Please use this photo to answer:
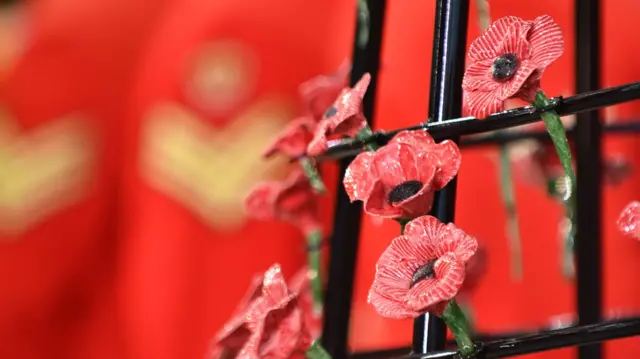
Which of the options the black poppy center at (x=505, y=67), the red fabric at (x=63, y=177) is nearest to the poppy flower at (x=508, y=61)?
the black poppy center at (x=505, y=67)

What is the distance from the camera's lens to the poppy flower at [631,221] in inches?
8.8

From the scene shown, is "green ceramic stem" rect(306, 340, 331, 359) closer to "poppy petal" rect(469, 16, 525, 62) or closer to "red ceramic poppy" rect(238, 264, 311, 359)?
"red ceramic poppy" rect(238, 264, 311, 359)

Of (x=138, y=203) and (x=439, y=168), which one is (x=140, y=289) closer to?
(x=138, y=203)

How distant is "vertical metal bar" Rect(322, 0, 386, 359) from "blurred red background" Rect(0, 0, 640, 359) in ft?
1.86

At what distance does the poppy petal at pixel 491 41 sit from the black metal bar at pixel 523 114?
0.06 feet

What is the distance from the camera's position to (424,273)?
234 millimetres

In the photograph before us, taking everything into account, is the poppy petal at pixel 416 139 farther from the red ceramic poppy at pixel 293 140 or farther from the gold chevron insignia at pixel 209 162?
the gold chevron insignia at pixel 209 162

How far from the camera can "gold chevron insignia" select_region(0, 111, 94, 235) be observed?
101 centimetres

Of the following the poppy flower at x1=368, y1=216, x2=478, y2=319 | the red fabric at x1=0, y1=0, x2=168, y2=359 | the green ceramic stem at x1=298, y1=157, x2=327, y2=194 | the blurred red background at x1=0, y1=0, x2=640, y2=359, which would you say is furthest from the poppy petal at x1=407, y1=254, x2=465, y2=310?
the red fabric at x1=0, y1=0, x2=168, y2=359

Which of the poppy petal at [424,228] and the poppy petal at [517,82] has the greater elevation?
the poppy petal at [517,82]

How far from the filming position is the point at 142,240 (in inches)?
38.9

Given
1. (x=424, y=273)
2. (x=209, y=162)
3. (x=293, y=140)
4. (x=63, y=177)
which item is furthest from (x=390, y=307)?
(x=63, y=177)

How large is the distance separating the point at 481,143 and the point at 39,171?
76 centimetres

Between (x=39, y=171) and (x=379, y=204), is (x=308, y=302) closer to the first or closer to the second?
(x=379, y=204)
